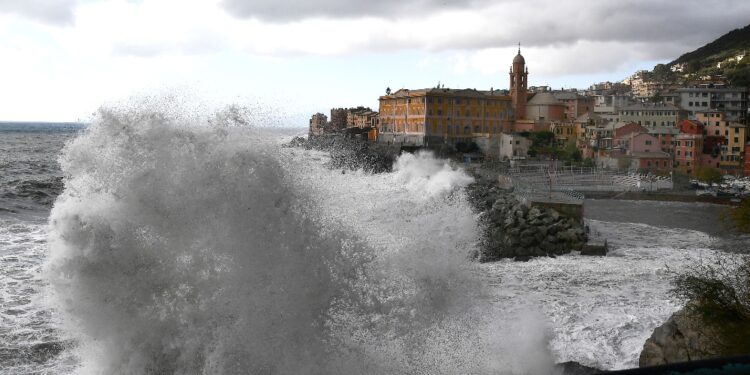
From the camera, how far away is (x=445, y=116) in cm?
6194

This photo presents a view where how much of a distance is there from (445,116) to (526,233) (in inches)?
1616

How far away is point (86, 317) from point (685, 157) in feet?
185

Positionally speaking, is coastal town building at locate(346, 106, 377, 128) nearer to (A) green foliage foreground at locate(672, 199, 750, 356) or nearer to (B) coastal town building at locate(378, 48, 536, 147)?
(B) coastal town building at locate(378, 48, 536, 147)

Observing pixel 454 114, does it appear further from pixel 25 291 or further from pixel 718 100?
pixel 25 291

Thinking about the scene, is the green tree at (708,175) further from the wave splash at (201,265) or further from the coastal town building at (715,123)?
the wave splash at (201,265)

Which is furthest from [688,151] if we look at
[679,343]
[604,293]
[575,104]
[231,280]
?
[231,280]

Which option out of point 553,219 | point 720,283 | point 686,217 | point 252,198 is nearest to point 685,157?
point 686,217

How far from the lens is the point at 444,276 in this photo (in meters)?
13.0

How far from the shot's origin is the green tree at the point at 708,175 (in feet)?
152

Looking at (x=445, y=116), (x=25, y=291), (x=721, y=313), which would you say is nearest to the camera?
(x=721, y=313)

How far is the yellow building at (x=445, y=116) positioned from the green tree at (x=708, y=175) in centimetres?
1886

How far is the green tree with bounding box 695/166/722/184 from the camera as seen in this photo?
46.2 meters

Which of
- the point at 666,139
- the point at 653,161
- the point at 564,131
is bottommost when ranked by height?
the point at 653,161

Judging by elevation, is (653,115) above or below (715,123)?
above
